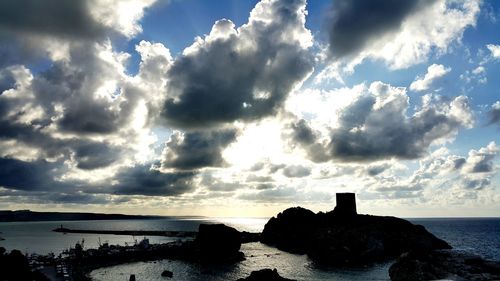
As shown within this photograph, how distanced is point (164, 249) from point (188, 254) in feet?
58.8

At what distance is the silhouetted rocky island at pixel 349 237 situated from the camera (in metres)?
137

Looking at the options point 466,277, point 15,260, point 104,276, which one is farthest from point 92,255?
point 466,277

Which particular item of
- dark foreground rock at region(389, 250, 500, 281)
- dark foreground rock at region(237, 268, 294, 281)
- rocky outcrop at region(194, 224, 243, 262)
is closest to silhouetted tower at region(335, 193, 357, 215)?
rocky outcrop at region(194, 224, 243, 262)

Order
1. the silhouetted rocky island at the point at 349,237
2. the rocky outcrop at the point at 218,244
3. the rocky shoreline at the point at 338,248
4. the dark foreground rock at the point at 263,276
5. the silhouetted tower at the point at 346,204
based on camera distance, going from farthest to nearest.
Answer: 1. the silhouetted tower at the point at 346,204
2. the rocky outcrop at the point at 218,244
3. the silhouetted rocky island at the point at 349,237
4. the rocky shoreline at the point at 338,248
5. the dark foreground rock at the point at 263,276

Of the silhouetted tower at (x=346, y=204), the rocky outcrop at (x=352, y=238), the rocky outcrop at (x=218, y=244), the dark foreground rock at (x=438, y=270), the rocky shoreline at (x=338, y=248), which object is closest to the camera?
the dark foreground rock at (x=438, y=270)

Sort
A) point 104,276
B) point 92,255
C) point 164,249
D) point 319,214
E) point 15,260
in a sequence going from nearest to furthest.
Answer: point 15,260, point 104,276, point 92,255, point 164,249, point 319,214

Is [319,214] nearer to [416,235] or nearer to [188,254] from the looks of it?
[416,235]

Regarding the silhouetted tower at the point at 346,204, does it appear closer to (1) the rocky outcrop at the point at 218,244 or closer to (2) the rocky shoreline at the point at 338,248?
(2) the rocky shoreline at the point at 338,248

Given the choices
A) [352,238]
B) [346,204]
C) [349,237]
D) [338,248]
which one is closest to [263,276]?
[338,248]

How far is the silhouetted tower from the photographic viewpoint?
177 metres

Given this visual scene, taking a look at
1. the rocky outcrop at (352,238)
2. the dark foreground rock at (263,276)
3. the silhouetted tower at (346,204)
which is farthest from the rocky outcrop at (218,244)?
the dark foreground rock at (263,276)

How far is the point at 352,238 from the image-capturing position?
142 metres

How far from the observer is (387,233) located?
516ft

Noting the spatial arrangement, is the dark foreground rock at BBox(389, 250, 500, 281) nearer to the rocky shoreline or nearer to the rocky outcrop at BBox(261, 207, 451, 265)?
the rocky shoreline
